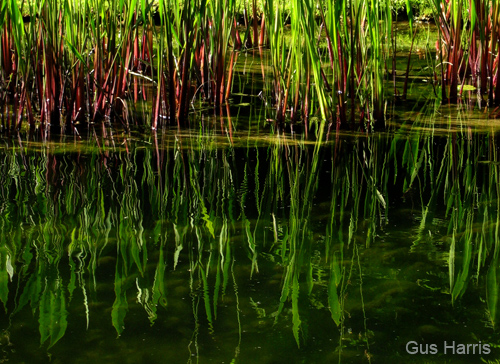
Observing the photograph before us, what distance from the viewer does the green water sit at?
41.2 inches

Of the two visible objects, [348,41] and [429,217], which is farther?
[348,41]

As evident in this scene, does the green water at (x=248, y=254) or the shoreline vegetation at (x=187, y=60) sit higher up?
the shoreline vegetation at (x=187, y=60)

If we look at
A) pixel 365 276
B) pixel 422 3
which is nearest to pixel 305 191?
pixel 365 276

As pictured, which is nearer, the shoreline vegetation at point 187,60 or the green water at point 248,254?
the green water at point 248,254

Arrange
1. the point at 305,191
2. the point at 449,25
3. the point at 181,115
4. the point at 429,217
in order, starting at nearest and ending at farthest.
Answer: the point at 429,217, the point at 305,191, the point at 181,115, the point at 449,25

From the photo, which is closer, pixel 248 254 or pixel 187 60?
pixel 248 254

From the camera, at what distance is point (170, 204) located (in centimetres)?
171

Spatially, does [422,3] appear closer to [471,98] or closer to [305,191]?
[471,98]

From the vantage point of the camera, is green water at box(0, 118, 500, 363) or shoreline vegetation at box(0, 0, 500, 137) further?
shoreline vegetation at box(0, 0, 500, 137)

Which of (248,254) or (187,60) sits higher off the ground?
(187,60)

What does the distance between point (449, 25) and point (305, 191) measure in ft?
5.25

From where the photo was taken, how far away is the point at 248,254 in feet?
4.56

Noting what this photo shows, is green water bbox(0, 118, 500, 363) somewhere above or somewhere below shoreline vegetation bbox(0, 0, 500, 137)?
below

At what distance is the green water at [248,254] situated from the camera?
105 cm
